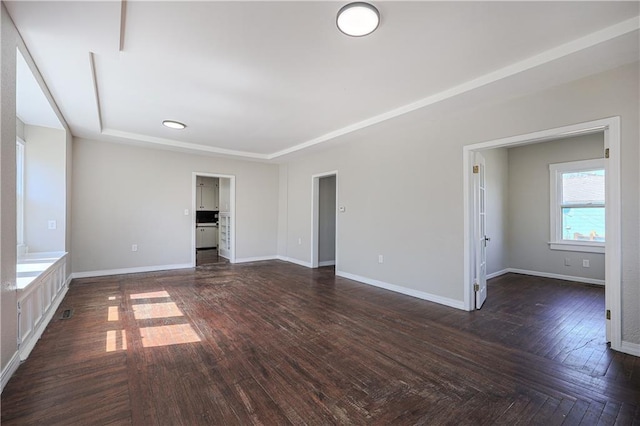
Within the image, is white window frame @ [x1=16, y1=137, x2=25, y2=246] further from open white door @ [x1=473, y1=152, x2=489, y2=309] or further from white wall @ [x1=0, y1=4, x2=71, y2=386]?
open white door @ [x1=473, y1=152, x2=489, y2=309]

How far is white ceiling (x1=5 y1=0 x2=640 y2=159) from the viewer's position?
1.92m

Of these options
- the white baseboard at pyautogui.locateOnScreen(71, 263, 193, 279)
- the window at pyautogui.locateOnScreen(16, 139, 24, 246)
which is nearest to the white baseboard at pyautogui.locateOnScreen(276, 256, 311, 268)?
the white baseboard at pyautogui.locateOnScreen(71, 263, 193, 279)

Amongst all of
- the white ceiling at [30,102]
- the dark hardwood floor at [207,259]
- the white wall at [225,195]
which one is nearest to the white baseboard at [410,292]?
the dark hardwood floor at [207,259]

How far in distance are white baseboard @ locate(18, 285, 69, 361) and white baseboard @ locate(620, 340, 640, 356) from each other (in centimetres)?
504

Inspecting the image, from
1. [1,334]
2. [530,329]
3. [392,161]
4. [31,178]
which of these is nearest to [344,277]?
[392,161]

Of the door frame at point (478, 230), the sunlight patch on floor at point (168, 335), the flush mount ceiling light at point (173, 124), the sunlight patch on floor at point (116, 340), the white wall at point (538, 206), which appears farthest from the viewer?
the white wall at point (538, 206)

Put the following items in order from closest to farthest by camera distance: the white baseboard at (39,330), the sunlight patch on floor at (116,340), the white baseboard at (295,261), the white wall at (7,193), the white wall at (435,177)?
the white wall at (7,193) → the white baseboard at (39,330) → the white wall at (435,177) → the sunlight patch on floor at (116,340) → the white baseboard at (295,261)

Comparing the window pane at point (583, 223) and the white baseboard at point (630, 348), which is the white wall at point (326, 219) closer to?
the window pane at point (583, 223)

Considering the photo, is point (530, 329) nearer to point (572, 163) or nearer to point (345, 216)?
point (345, 216)

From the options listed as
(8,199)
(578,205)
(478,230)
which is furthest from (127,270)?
(578,205)

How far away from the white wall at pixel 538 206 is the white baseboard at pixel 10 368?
713 cm

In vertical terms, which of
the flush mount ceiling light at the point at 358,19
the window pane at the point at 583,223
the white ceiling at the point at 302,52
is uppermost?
the white ceiling at the point at 302,52

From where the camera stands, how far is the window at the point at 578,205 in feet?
15.7

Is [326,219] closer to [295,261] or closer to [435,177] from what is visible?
[295,261]
